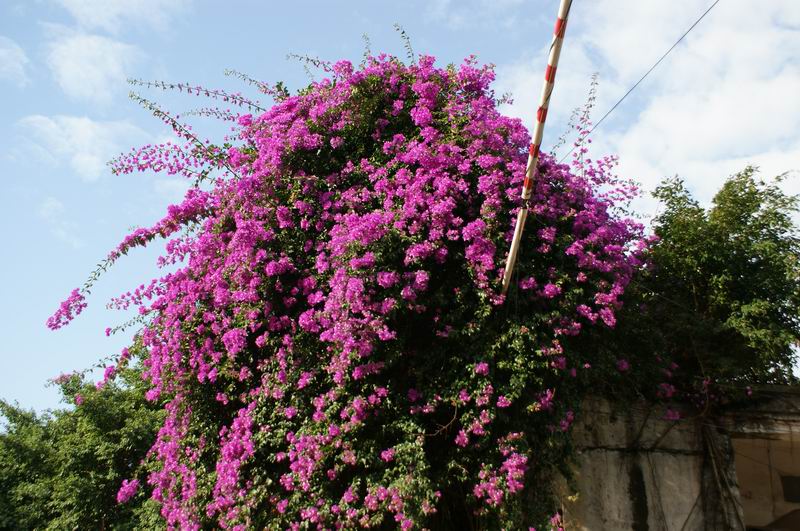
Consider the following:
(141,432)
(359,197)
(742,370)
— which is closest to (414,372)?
(359,197)

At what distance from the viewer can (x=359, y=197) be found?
605 centimetres

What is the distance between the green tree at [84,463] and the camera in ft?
36.9

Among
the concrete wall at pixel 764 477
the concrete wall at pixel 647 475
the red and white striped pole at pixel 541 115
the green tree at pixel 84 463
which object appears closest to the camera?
the red and white striped pole at pixel 541 115

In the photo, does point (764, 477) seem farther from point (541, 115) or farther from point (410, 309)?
point (541, 115)

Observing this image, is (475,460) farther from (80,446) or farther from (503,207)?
(80,446)

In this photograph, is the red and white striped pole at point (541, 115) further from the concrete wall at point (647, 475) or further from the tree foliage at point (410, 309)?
the concrete wall at point (647, 475)

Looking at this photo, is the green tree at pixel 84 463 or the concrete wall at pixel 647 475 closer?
the concrete wall at pixel 647 475

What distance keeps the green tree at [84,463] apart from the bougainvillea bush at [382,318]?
203 inches

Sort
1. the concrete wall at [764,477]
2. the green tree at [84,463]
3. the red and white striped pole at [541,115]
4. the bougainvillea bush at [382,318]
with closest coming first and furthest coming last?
1. the red and white striped pole at [541,115]
2. the bougainvillea bush at [382,318]
3. the concrete wall at [764,477]
4. the green tree at [84,463]

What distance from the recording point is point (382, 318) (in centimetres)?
519

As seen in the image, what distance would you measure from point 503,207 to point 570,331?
128 cm

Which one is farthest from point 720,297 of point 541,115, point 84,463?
point 84,463

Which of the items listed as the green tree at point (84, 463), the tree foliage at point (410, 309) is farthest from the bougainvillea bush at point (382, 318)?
the green tree at point (84, 463)

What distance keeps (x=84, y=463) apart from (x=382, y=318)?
912 centimetres
